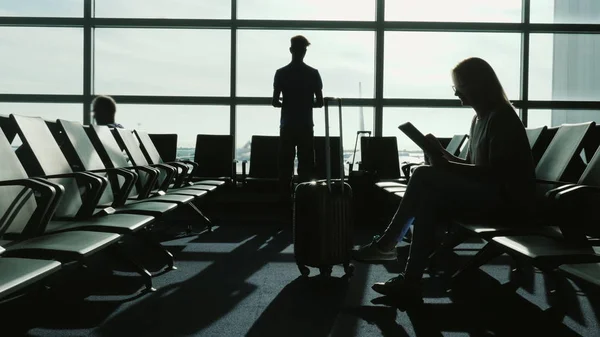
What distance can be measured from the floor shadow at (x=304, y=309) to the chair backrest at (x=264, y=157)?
273cm

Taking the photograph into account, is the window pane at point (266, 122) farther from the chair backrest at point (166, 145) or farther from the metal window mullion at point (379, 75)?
the chair backrest at point (166, 145)

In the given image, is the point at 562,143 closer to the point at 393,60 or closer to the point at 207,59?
the point at 393,60

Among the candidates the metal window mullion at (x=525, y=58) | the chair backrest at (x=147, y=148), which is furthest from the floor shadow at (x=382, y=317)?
the metal window mullion at (x=525, y=58)

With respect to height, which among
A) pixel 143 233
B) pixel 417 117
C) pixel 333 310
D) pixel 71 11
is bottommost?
pixel 333 310

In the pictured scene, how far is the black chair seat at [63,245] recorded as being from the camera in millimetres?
1626

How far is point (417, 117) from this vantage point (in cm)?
602

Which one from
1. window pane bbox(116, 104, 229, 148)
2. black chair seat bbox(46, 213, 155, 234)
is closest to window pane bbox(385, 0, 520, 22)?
window pane bbox(116, 104, 229, 148)

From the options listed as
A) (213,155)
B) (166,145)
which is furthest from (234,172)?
(166,145)

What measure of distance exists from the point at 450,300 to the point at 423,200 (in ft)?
1.77

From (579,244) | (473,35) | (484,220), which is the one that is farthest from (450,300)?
(473,35)

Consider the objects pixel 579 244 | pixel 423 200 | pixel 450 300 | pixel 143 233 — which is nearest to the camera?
pixel 579 244

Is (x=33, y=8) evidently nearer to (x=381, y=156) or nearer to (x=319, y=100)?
(x=319, y=100)

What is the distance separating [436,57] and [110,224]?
4.78 m

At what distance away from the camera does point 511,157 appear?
2070mm
